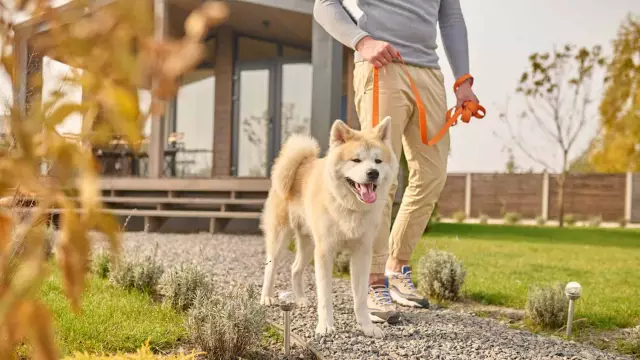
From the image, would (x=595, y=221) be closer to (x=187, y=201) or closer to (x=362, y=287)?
(x=187, y=201)

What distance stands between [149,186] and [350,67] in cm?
401

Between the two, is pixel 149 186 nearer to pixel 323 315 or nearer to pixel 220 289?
pixel 220 289

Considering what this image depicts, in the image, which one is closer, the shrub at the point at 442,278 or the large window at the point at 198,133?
the shrub at the point at 442,278

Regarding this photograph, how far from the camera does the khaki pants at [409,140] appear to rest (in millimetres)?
3105

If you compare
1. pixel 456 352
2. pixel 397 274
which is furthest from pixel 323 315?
pixel 397 274

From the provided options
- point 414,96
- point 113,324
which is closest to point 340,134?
point 414,96

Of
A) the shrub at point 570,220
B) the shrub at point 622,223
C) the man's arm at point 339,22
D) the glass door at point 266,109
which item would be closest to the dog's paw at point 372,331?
the man's arm at point 339,22

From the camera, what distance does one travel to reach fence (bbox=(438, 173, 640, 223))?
16.4 metres

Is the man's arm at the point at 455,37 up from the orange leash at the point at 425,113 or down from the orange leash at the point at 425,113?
up

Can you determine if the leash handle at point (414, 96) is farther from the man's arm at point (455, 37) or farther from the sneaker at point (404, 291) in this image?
the sneaker at point (404, 291)

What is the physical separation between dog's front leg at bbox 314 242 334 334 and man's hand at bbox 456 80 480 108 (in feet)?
4.06

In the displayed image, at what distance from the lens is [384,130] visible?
111 inches

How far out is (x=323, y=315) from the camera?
2.71 meters

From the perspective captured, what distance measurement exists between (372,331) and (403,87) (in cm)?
130
